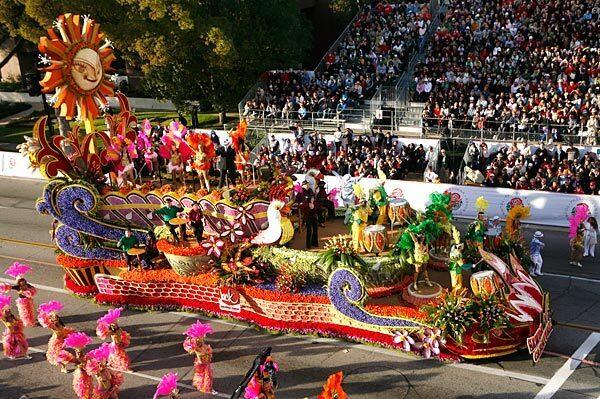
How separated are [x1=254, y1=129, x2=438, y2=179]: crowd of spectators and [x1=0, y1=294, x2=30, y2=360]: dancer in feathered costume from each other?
1091cm

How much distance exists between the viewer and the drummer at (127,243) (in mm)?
17375

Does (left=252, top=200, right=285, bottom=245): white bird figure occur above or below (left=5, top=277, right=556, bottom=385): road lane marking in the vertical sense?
above

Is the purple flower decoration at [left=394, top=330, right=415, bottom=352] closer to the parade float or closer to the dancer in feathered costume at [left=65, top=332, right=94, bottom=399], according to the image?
the parade float

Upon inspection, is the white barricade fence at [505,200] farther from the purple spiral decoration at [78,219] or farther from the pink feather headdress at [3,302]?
the pink feather headdress at [3,302]

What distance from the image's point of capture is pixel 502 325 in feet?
46.1

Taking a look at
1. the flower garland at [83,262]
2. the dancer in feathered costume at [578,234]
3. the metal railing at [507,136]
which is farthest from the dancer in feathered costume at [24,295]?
the metal railing at [507,136]

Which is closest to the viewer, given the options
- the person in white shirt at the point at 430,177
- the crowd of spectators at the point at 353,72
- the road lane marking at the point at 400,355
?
the road lane marking at the point at 400,355

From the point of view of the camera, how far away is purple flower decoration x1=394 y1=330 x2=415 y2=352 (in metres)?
14.8

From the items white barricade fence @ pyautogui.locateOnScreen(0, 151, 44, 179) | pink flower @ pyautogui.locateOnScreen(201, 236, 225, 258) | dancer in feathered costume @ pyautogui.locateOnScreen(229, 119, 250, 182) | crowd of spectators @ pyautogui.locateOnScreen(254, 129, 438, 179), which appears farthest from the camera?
white barricade fence @ pyautogui.locateOnScreen(0, 151, 44, 179)

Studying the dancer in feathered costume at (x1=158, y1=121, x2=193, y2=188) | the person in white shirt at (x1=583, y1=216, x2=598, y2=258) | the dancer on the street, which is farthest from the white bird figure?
the person in white shirt at (x1=583, y1=216, x2=598, y2=258)

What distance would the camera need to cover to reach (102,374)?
13648mm

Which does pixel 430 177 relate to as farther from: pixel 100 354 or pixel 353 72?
pixel 100 354

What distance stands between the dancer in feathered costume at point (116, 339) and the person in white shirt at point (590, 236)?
12992mm

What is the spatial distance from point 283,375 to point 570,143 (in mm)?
15508
